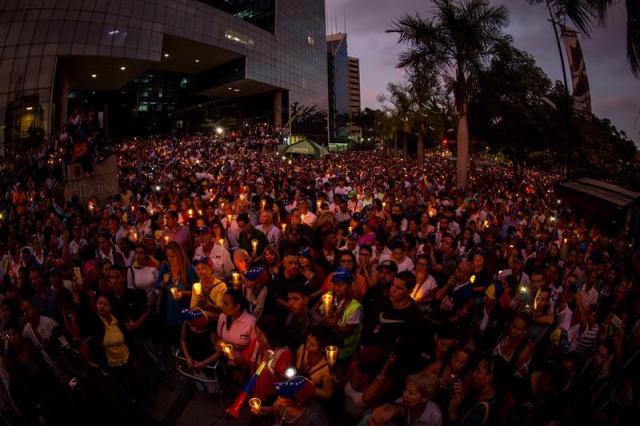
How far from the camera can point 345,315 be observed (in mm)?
3773

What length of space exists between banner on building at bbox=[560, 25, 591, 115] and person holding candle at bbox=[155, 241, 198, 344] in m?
8.94

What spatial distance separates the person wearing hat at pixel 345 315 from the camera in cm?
368

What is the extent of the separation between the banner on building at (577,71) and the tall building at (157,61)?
14510 mm

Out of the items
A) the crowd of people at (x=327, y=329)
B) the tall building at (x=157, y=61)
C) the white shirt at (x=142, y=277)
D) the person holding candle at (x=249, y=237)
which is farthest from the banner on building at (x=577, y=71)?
the tall building at (x=157, y=61)

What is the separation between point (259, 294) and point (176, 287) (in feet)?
3.70

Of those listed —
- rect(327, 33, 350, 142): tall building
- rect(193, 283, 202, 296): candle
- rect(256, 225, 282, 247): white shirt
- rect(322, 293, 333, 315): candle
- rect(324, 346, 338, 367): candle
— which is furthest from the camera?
rect(327, 33, 350, 142): tall building

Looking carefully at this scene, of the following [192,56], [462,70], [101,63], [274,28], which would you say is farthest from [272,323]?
[274,28]

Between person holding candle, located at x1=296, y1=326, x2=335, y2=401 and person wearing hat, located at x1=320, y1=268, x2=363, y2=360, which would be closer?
person holding candle, located at x1=296, y1=326, x2=335, y2=401

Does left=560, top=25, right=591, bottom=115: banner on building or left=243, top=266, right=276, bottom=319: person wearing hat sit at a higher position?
left=560, top=25, right=591, bottom=115: banner on building

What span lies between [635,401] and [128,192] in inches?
510

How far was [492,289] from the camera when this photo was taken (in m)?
4.62

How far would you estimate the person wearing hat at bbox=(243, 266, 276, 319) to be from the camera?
171 inches

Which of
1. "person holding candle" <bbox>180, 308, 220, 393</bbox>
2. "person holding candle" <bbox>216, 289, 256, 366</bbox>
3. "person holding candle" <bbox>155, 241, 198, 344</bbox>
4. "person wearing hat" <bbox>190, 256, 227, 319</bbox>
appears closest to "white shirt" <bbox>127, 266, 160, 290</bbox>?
"person holding candle" <bbox>155, 241, 198, 344</bbox>

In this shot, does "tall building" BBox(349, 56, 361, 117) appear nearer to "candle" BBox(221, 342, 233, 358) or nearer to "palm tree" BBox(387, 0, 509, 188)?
"palm tree" BBox(387, 0, 509, 188)
